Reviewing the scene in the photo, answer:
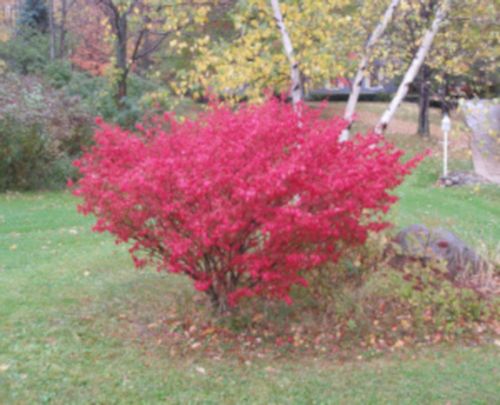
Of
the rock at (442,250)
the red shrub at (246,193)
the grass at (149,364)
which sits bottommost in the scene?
the grass at (149,364)

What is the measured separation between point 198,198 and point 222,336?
5.23 ft

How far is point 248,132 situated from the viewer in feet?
15.3

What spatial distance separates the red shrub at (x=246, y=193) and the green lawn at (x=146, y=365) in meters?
0.67

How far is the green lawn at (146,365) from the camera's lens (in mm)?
4211

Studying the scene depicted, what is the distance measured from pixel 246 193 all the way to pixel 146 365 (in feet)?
5.53

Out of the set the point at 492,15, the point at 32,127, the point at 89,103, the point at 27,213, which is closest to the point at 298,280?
the point at 492,15

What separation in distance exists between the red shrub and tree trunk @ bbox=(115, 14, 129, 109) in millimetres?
13403

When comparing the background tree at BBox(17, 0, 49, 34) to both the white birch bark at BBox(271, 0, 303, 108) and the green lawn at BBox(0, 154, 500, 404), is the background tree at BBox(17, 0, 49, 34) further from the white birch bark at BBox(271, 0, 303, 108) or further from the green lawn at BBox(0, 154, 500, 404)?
the green lawn at BBox(0, 154, 500, 404)

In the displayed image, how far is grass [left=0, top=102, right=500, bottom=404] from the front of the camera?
166 inches

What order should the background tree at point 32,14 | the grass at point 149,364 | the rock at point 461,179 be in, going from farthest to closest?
the background tree at point 32,14
the rock at point 461,179
the grass at point 149,364

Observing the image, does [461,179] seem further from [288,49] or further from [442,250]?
[442,250]

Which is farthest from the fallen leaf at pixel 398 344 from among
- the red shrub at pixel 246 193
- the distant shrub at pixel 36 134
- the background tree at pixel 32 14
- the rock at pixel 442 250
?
the background tree at pixel 32 14

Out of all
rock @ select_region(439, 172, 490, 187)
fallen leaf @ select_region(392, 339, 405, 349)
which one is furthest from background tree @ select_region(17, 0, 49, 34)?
fallen leaf @ select_region(392, 339, 405, 349)

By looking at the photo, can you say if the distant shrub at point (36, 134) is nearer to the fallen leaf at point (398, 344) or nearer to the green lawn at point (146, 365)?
the green lawn at point (146, 365)
